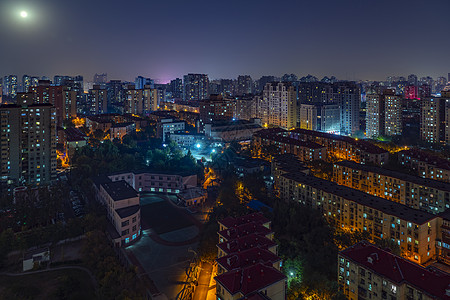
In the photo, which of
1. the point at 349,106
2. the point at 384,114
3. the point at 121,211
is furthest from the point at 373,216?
the point at 349,106

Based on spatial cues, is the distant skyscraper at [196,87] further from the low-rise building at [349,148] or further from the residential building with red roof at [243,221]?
the residential building with red roof at [243,221]

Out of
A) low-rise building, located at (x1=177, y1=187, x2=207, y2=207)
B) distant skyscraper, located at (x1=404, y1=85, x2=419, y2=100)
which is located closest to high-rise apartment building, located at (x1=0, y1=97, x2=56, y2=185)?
low-rise building, located at (x1=177, y1=187, x2=207, y2=207)

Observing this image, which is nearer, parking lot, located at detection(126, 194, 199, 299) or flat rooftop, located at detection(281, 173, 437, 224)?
parking lot, located at detection(126, 194, 199, 299)

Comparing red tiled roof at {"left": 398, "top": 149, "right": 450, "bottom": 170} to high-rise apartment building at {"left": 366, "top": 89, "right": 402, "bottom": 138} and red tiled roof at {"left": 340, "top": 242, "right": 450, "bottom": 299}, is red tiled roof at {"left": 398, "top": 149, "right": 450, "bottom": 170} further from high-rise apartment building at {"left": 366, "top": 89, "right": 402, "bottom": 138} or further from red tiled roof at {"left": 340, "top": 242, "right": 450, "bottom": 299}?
red tiled roof at {"left": 340, "top": 242, "right": 450, "bottom": 299}

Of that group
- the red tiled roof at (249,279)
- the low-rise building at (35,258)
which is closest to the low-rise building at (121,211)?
the low-rise building at (35,258)

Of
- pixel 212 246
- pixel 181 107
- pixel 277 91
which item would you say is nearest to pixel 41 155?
pixel 212 246

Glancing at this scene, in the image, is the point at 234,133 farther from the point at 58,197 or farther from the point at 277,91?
the point at 58,197
